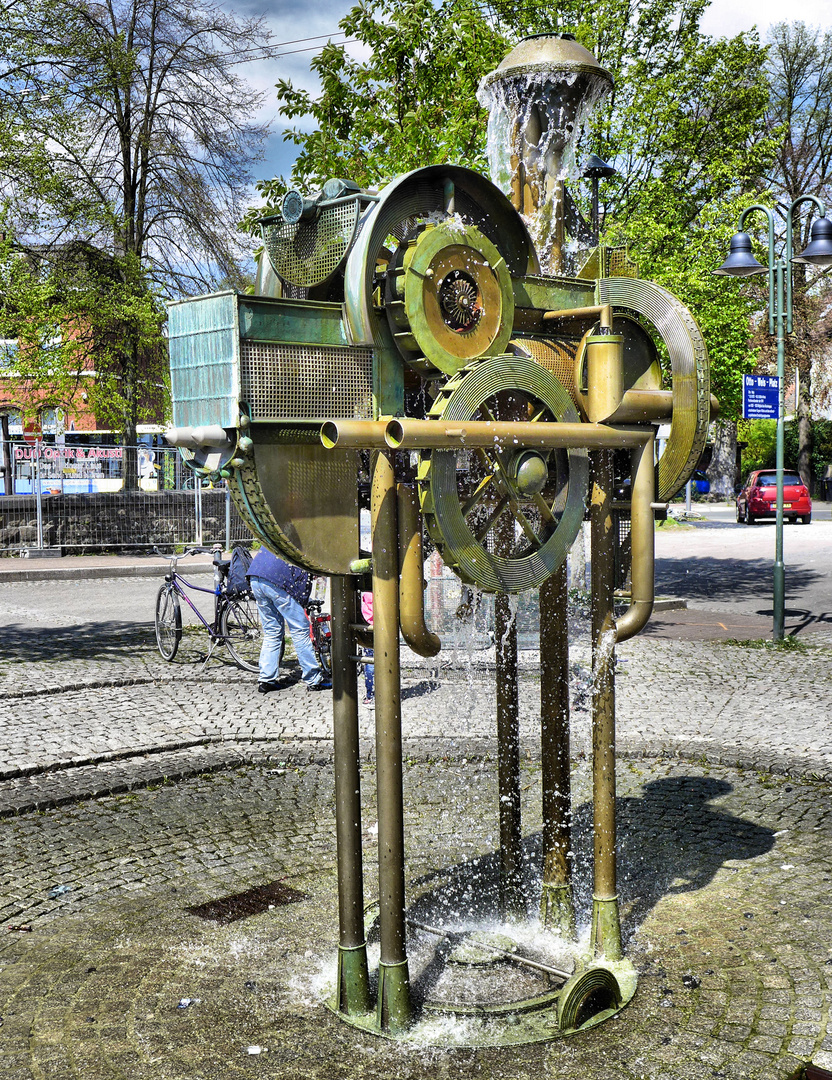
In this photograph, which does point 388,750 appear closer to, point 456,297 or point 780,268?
point 456,297

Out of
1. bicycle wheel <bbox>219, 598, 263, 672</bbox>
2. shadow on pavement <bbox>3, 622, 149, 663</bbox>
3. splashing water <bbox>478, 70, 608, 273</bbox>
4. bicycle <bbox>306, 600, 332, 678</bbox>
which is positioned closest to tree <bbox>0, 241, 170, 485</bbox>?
shadow on pavement <bbox>3, 622, 149, 663</bbox>

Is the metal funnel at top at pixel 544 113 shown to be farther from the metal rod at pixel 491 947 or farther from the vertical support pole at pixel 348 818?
the metal rod at pixel 491 947

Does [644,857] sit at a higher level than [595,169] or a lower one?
lower

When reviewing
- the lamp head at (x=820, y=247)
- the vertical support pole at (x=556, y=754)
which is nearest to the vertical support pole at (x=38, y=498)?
the lamp head at (x=820, y=247)

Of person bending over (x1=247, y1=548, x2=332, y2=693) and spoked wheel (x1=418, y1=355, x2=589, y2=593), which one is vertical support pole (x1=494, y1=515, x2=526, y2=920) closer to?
spoked wheel (x1=418, y1=355, x2=589, y2=593)

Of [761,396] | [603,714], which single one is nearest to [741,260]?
[761,396]

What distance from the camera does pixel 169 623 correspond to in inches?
438

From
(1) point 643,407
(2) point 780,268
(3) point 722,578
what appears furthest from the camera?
(3) point 722,578

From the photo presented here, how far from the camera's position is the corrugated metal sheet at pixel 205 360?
3225mm

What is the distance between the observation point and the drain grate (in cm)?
477

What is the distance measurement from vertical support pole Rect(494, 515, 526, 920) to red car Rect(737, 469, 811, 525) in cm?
3048

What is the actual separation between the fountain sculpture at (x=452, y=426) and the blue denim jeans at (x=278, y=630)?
17.3 ft

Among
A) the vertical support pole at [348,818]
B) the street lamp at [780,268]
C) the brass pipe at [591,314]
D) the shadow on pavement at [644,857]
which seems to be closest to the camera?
the vertical support pole at [348,818]

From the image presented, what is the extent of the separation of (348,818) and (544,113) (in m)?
2.78
